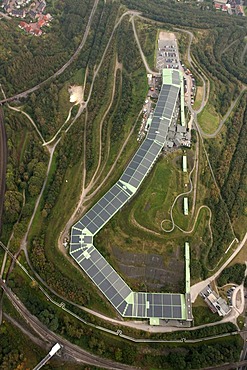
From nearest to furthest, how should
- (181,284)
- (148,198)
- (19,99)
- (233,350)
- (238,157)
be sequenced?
(233,350) < (181,284) < (148,198) < (238,157) < (19,99)

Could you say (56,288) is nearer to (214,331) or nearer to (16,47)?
(214,331)

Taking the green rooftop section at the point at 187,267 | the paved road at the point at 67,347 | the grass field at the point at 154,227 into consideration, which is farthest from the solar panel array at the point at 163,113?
the paved road at the point at 67,347

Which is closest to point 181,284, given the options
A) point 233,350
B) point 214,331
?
point 214,331

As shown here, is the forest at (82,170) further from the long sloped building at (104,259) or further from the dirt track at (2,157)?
the long sloped building at (104,259)

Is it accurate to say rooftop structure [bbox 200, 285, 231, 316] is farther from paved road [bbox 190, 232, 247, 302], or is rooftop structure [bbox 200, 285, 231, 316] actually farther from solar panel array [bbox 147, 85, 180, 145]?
solar panel array [bbox 147, 85, 180, 145]

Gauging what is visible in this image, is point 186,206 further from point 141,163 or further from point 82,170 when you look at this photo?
point 82,170

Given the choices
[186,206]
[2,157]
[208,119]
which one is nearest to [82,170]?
[2,157]
